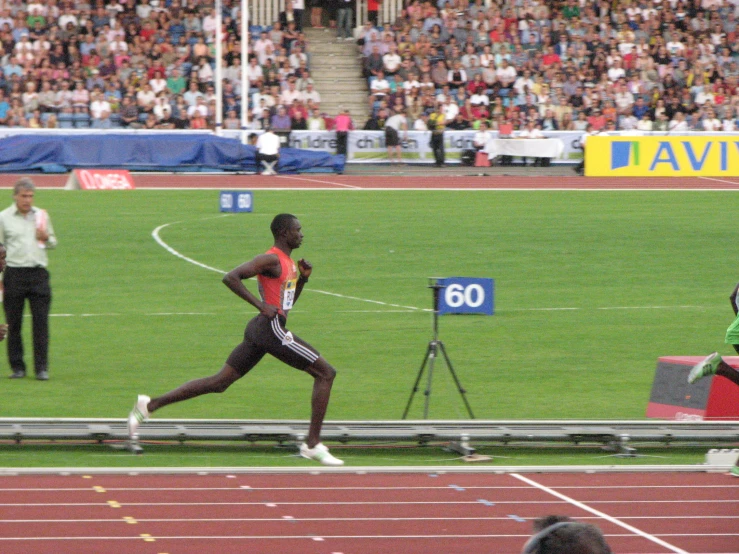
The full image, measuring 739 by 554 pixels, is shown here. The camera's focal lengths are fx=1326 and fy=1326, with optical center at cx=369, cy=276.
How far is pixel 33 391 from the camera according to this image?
12.1m

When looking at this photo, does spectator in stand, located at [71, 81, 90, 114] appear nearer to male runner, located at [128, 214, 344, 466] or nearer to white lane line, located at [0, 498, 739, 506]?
male runner, located at [128, 214, 344, 466]

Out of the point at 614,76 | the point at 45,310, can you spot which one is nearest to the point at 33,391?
the point at 45,310

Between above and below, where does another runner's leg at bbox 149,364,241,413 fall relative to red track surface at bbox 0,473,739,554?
above

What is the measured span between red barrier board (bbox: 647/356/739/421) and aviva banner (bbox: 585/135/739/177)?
2755 centimetres

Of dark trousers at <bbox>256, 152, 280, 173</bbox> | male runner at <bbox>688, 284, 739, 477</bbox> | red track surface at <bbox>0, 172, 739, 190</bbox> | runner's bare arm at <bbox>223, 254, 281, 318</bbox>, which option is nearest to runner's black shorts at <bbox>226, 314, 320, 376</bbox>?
runner's bare arm at <bbox>223, 254, 281, 318</bbox>

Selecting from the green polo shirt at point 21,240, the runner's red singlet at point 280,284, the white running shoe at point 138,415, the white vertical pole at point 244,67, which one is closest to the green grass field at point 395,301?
the green polo shirt at point 21,240

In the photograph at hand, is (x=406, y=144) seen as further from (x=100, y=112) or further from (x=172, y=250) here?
(x=172, y=250)

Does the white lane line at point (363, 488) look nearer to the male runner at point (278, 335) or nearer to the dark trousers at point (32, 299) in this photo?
the male runner at point (278, 335)

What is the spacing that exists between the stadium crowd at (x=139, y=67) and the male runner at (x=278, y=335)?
1177 inches

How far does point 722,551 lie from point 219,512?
2857mm

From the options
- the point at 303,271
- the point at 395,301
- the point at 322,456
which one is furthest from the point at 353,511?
the point at 395,301

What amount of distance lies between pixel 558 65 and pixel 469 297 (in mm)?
30307

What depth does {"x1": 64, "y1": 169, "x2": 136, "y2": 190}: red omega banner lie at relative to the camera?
32094mm

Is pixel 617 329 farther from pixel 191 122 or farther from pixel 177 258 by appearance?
pixel 191 122
